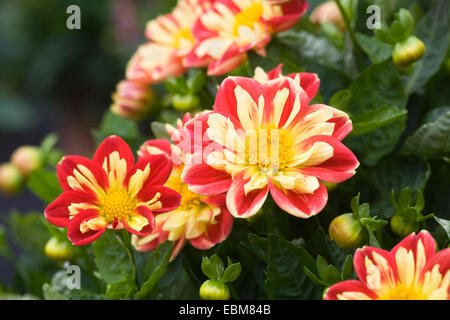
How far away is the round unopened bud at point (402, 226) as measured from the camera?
1.26 feet

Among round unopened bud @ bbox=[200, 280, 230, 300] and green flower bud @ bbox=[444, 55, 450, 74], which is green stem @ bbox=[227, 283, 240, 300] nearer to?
round unopened bud @ bbox=[200, 280, 230, 300]

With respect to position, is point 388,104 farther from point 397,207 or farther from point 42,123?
point 42,123

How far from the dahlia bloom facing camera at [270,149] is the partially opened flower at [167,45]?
0.15 meters

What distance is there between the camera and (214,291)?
14.5 inches

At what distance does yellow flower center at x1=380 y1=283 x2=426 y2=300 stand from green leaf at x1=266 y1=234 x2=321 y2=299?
6cm

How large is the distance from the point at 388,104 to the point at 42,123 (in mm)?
2194

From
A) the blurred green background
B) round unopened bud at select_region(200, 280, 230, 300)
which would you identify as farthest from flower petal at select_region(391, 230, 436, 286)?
the blurred green background

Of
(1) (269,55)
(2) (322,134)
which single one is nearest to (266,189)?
(2) (322,134)

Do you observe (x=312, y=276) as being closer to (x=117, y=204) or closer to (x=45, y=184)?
(x=117, y=204)

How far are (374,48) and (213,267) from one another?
0.20 meters

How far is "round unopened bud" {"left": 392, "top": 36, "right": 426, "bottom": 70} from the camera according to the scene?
0.42m

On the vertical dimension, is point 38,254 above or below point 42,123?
above

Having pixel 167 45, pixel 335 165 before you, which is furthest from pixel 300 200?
pixel 167 45

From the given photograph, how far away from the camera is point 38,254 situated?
1.93ft
